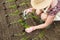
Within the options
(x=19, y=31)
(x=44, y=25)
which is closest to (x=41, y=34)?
(x=44, y=25)

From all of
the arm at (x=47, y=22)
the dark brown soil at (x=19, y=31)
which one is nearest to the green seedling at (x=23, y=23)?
the dark brown soil at (x=19, y=31)

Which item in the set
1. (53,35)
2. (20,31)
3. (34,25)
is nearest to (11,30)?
(20,31)

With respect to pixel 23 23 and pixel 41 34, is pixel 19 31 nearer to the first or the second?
pixel 23 23

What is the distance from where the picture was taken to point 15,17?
264cm

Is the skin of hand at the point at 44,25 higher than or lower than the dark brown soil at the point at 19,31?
higher

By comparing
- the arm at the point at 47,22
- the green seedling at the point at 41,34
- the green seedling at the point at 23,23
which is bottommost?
the green seedling at the point at 41,34

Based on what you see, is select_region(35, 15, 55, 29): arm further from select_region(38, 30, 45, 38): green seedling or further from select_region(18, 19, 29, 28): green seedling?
select_region(18, 19, 29, 28): green seedling

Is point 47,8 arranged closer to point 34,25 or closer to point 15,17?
point 34,25

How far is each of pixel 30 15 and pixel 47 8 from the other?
327 millimetres

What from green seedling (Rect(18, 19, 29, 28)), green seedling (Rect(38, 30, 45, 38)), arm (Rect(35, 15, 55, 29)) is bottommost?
green seedling (Rect(38, 30, 45, 38))

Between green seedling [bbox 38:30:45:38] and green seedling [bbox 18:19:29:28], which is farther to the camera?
green seedling [bbox 18:19:29:28]

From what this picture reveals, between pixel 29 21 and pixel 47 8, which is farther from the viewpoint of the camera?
pixel 29 21

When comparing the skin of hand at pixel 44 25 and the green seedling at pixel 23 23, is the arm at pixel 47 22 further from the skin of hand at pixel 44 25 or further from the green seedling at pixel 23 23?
the green seedling at pixel 23 23

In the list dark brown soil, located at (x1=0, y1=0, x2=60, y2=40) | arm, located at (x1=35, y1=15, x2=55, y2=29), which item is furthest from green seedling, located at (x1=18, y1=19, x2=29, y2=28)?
arm, located at (x1=35, y1=15, x2=55, y2=29)
